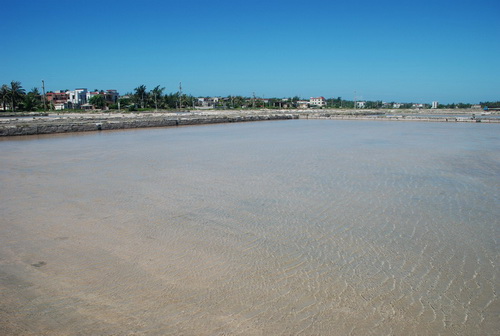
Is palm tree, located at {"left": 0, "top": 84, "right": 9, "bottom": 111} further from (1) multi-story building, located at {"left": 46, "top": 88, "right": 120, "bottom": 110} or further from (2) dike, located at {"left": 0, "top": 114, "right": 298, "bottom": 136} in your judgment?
(2) dike, located at {"left": 0, "top": 114, "right": 298, "bottom": 136}

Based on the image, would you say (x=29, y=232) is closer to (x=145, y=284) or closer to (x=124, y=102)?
(x=145, y=284)

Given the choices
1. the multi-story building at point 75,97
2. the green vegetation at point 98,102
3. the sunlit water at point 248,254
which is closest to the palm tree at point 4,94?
the green vegetation at point 98,102

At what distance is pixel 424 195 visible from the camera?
18.8 ft

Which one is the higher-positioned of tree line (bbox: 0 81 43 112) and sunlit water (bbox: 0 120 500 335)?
tree line (bbox: 0 81 43 112)

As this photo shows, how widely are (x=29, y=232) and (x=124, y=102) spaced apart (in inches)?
2922

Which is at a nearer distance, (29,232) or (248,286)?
(248,286)

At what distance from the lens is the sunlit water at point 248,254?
99.0 inches

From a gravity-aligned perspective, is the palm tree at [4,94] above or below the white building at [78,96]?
below

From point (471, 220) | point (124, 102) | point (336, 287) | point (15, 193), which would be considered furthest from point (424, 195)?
point (124, 102)

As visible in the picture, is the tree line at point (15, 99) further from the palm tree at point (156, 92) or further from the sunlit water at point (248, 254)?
the sunlit water at point (248, 254)

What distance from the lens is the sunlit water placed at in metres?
2.51

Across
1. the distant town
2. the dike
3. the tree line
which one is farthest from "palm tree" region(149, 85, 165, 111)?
the dike

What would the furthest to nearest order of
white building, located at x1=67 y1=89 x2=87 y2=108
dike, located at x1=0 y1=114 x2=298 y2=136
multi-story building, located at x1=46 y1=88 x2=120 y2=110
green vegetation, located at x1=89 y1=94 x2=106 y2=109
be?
white building, located at x1=67 y1=89 x2=87 y2=108
multi-story building, located at x1=46 y1=88 x2=120 y2=110
green vegetation, located at x1=89 y1=94 x2=106 y2=109
dike, located at x1=0 y1=114 x2=298 y2=136

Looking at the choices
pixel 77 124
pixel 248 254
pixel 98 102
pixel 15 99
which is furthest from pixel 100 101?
pixel 248 254
